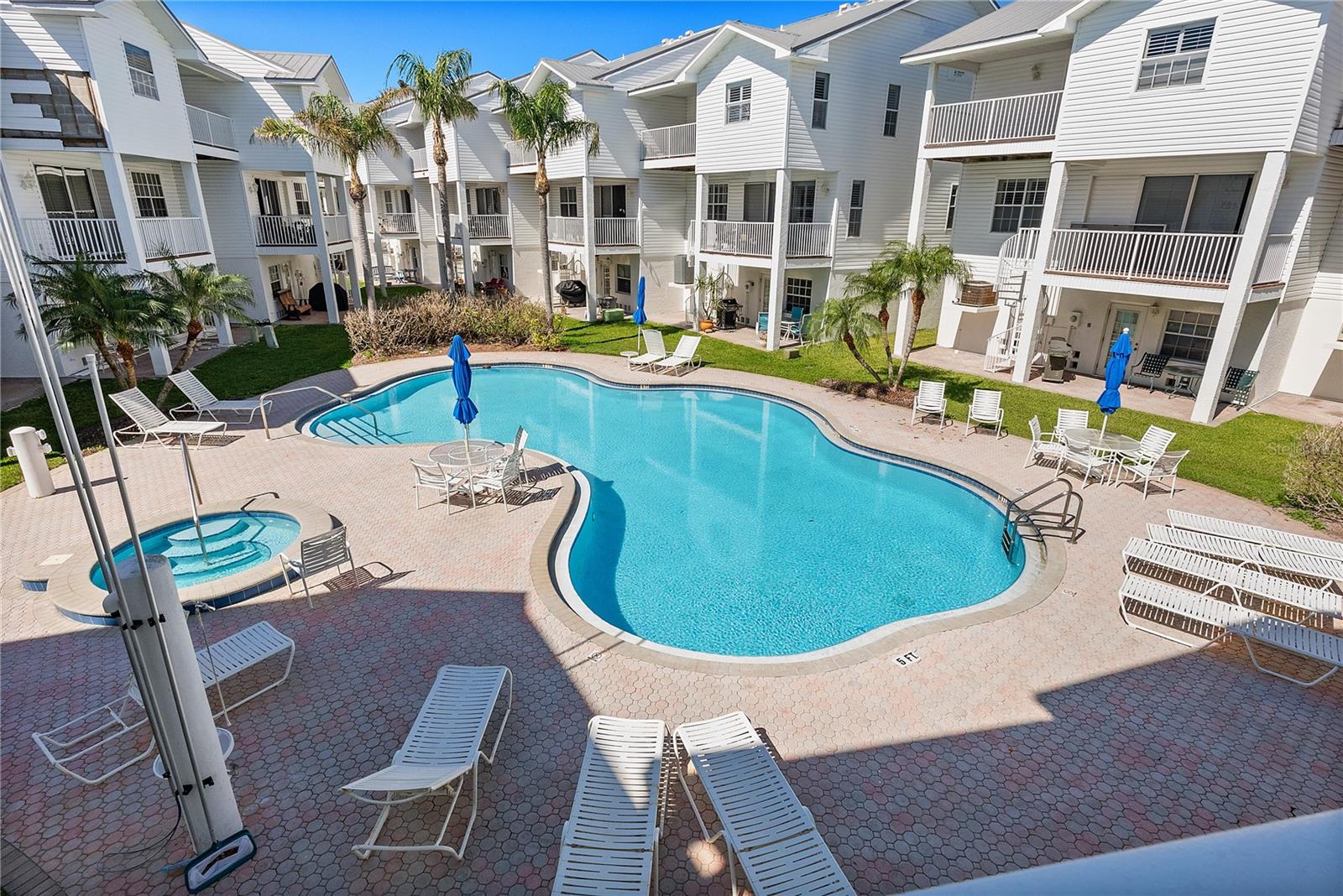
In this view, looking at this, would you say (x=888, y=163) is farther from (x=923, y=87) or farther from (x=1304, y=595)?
(x=1304, y=595)

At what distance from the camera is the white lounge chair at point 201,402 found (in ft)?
50.0

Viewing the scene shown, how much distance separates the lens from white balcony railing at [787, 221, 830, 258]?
903 inches

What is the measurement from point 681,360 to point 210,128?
18.6m

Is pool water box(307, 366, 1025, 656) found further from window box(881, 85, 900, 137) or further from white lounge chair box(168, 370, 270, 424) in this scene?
window box(881, 85, 900, 137)

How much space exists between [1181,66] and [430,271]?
116 ft

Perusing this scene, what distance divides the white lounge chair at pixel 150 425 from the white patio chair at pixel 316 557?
664 centimetres

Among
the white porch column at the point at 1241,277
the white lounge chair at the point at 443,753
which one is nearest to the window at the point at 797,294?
the white porch column at the point at 1241,277

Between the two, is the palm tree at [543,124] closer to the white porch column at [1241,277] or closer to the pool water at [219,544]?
the pool water at [219,544]

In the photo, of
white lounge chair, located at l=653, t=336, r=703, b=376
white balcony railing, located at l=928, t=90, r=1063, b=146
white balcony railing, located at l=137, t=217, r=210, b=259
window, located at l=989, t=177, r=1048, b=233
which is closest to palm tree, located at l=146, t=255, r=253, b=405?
white balcony railing, located at l=137, t=217, r=210, b=259

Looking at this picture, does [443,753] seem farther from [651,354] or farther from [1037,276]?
[1037,276]

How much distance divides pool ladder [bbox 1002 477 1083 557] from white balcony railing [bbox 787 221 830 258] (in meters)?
13.1

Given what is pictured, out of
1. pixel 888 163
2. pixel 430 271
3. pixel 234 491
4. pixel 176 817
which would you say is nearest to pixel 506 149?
pixel 430 271

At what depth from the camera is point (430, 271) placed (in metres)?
39.8

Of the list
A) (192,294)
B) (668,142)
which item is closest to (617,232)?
(668,142)
